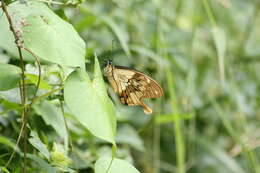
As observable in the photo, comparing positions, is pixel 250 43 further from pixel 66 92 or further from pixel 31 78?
pixel 66 92

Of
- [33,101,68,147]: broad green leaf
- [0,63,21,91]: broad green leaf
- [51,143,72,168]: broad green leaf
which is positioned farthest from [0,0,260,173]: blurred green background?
[0,63,21,91]: broad green leaf

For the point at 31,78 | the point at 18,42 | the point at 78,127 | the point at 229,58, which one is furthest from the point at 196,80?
the point at 18,42

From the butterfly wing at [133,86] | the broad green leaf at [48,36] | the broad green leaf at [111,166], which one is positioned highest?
the broad green leaf at [48,36]

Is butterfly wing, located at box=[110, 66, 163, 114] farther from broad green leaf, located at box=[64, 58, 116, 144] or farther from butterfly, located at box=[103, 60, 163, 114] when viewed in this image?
broad green leaf, located at box=[64, 58, 116, 144]

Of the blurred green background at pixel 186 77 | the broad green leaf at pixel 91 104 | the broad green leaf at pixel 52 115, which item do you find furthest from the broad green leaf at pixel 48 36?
the blurred green background at pixel 186 77

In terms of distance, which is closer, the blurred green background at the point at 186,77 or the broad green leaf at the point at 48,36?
the broad green leaf at the point at 48,36

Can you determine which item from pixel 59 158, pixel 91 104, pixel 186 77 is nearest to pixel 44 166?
pixel 59 158

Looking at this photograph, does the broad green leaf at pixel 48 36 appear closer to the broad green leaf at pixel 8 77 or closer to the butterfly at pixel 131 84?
the broad green leaf at pixel 8 77
